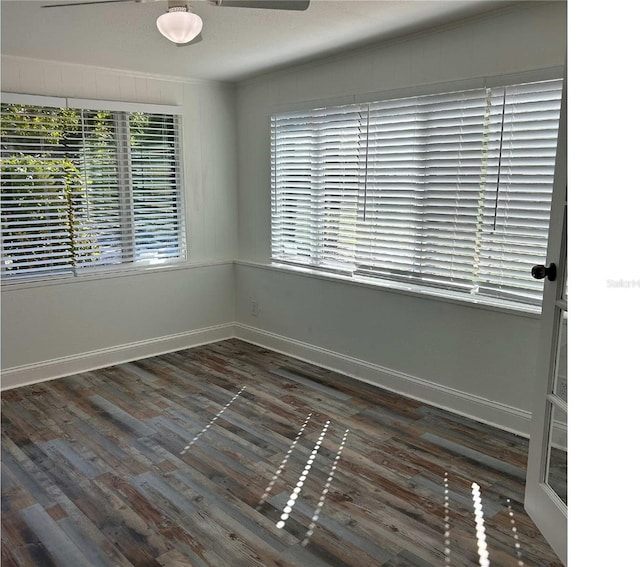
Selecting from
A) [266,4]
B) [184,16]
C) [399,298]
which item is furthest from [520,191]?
[184,16]

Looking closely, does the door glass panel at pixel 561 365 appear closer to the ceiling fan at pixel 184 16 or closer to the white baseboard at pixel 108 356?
the ceiling fan at pixel 184 16

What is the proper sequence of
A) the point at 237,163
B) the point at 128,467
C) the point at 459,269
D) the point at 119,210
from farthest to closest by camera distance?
Answer: the point at 237,163 → the point at 119,210 → the point at 459,269 → the point at 128,467

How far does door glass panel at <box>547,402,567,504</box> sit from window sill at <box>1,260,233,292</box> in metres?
3.37

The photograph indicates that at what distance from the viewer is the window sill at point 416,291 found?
3.11 metres

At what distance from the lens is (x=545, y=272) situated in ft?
6.75

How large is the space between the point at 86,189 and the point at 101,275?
0.65 metres

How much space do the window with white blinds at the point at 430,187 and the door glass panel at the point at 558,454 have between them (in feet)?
3.49

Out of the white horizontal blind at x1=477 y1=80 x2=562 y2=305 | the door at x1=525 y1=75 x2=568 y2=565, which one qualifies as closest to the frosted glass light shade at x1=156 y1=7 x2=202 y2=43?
the door at x1=525 y1=75 x2=568 y2=565

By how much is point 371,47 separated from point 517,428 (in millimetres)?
2538

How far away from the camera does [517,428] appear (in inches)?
125

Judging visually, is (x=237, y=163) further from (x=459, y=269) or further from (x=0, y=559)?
(x=0, y=559)

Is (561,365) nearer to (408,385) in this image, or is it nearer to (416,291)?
(416,291)

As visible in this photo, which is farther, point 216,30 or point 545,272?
point 216,30
